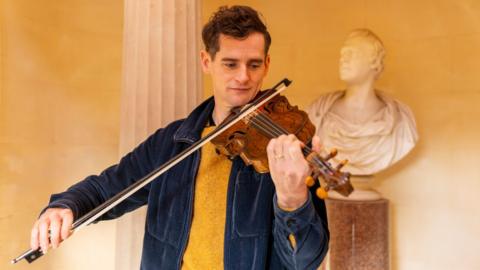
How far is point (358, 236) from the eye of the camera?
102 inches

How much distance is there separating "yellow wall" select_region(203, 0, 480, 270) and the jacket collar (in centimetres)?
220

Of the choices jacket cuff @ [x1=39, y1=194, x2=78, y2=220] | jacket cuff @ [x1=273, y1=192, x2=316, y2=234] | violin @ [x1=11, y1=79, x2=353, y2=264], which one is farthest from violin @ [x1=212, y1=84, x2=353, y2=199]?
jacket cuff @ [x1=39, y1=194, x2=78, y2=220]

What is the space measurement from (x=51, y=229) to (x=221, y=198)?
386 mm

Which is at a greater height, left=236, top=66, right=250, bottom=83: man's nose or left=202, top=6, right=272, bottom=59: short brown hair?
left=202, top=6, right=272, bottom=59: short brown hair

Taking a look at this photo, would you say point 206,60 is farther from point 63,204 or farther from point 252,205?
point 63,204

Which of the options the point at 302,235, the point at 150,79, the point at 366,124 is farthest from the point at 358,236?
the point at 302,235

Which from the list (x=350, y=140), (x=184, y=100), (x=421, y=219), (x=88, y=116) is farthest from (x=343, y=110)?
(x=88, y=116)

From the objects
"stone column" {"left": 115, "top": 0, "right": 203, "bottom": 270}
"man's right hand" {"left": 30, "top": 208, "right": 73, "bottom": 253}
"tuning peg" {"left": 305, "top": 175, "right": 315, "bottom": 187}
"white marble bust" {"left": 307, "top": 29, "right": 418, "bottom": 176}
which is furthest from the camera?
"white marble bust" {"left": 307, "top": 29, "right": 418, "bottom": 176}

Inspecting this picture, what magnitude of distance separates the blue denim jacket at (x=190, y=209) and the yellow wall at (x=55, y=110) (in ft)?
5.28

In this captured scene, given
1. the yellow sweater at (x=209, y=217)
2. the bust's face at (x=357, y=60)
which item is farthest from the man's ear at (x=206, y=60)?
the bust's face at (x=357, y=60)

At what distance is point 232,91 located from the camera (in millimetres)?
1085

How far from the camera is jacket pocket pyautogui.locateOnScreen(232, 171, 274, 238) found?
3.37 feet

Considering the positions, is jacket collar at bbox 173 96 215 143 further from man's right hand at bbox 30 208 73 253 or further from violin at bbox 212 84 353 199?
man's right hand at bbox 30 208 73 253

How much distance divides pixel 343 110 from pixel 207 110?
1685 millimetres
